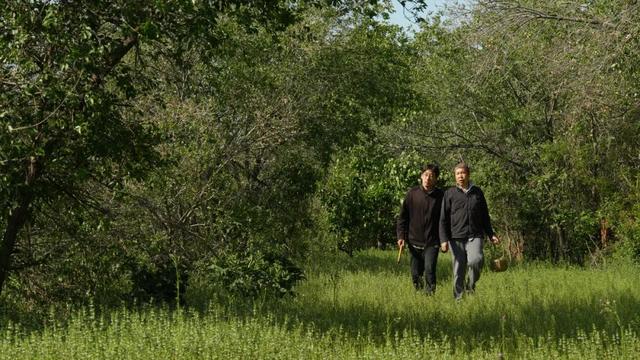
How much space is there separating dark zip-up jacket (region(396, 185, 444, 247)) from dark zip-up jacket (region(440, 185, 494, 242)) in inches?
23.4

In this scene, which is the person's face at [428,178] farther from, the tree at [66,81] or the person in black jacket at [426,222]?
the tree at [66,81]

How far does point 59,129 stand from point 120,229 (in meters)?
3.11

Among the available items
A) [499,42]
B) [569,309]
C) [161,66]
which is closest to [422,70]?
[499,42]

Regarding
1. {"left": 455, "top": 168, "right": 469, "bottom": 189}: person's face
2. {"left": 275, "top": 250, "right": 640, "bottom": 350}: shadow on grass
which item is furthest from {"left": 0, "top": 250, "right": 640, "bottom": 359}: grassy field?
{"left": 455, "top": 168, "right": 469, "bottom": 189}: person's face

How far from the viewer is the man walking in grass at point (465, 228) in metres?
12.1

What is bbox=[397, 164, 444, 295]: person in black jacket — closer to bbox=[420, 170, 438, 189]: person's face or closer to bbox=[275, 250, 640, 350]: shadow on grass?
bbox=[420, 170, 438, 189]: person's face

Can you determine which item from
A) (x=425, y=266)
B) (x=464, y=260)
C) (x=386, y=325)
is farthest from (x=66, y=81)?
(x=425, y=266)

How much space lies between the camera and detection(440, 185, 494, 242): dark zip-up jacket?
12062 millimetres

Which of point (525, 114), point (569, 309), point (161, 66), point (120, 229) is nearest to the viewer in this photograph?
point (569, 309)

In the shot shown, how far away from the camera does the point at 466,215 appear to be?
12102 mm

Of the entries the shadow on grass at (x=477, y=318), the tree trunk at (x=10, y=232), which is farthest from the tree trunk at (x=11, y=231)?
the shadow on grass at (x=477, y=318)

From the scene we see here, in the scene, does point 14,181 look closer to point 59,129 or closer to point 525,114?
point 59,129

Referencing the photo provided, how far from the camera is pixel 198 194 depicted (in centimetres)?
1325

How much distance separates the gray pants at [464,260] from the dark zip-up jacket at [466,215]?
10 centimetres
